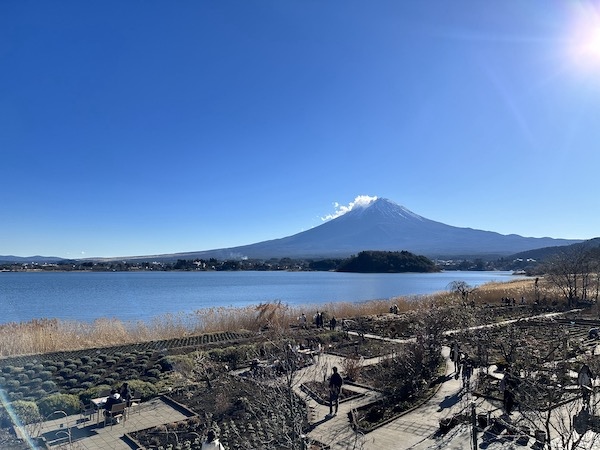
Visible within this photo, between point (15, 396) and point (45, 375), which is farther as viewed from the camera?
point (45, 375)

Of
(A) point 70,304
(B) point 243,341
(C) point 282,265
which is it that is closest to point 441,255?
(C) point 282,265

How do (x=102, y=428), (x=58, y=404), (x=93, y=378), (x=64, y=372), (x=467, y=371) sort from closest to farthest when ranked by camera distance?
(x=102, y=428) → (x=58, y=404) → (x=467, y=371) → (x=93, y=378) → (x=64, y=372)

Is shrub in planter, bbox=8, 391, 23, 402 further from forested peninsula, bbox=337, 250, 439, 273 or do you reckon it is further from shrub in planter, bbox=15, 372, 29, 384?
forested peninsula, bbox=337, 250, 439, 273

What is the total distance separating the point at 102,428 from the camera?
27.6ft

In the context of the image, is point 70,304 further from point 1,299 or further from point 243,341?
point 243,341

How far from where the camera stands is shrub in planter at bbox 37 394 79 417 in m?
9.12

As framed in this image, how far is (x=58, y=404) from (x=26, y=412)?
2.84ft

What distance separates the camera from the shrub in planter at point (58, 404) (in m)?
9.12

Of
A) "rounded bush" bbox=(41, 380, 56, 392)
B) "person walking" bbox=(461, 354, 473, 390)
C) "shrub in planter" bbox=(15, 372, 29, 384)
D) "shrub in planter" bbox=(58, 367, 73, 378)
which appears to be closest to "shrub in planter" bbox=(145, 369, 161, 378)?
"shrub in planter" bbox=(58, 367, 73, 378)

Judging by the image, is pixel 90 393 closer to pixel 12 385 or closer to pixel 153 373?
pixel 12 385

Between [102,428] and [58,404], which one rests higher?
[58,404]

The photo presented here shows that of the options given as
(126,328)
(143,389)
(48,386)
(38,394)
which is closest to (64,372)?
(48,386)

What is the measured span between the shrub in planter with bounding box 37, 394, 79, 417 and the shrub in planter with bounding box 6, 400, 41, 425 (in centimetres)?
43

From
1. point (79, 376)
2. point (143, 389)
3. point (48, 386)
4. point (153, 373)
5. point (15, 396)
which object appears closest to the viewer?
point (15, 396)
